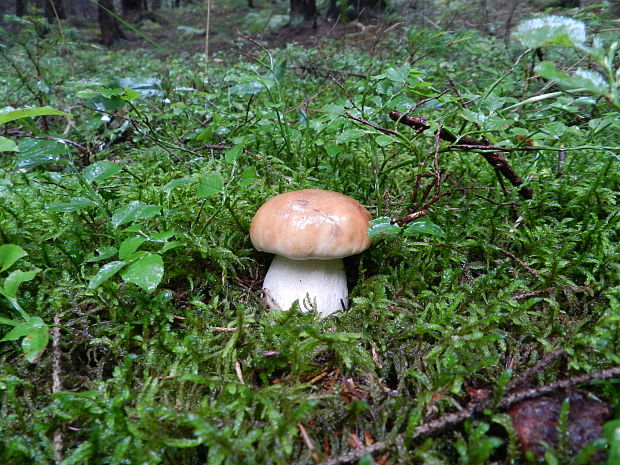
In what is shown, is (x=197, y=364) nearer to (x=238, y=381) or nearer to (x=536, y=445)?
(x=238, y=381)

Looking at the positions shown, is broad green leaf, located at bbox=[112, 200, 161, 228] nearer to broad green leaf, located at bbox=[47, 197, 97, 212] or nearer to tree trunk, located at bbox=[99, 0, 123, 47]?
broad green leaf, located at bbox=[47, 197, 97, 212]

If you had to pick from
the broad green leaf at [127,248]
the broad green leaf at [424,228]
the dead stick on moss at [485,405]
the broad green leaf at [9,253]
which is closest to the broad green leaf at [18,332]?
the broad green leaf at [9,253]

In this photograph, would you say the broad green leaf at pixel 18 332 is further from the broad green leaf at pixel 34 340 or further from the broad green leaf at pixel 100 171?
the broad green leaf at pixel 100 171

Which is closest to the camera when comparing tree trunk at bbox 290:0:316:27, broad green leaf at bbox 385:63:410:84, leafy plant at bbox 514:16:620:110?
leafy plant at bbox 514:16:620:110

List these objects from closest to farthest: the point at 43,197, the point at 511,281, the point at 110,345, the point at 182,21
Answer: the point at 110,345 < the point at 511,281 < the point at 43,197 < the point at 182,21

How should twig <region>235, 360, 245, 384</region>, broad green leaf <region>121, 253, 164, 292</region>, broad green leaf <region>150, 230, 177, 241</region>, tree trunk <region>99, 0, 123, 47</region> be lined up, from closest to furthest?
1. broad green leaf <region>121, 253, 164, 292</region>
2. twig <region>235, 360, 245, 384</region>
3. broad green leaf <region>150, 230, 177, 241</region>
4. tree trunk <region>99, 0, 123, 47</region>

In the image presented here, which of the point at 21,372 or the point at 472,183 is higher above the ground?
the point at 472,183

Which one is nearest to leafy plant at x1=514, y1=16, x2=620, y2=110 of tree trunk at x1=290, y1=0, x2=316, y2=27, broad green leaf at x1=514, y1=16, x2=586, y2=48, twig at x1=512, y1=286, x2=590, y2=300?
broad green leaf at x1=514, y1=16, x2=586, y2=48

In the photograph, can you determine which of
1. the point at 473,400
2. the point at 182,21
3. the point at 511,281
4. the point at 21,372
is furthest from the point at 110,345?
the point at 182,21
